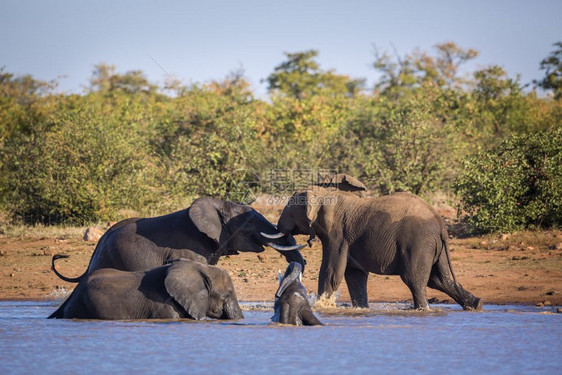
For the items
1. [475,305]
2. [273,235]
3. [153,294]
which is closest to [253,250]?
[273,235]

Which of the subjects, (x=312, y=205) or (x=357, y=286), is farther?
(x=357, y=286)

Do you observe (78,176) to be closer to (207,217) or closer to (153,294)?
(207,217)

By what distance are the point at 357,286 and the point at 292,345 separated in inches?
126

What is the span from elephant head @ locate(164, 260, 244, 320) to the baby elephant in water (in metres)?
0.63

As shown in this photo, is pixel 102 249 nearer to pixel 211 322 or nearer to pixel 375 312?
pixel 211 322

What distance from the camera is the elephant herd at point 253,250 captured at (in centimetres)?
1009

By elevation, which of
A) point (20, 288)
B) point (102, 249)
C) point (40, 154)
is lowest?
point (20, 288)

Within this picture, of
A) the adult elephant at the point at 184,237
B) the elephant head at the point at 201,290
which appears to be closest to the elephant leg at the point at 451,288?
the adult elephant at the point at 184,237

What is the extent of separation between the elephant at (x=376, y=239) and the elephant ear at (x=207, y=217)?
1068 millimetres

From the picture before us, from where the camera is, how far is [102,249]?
11.2 meters

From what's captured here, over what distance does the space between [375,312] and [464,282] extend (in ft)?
9.85

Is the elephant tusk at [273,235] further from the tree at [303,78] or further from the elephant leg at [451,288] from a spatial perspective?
the tree at [303,78]

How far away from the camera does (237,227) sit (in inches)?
447

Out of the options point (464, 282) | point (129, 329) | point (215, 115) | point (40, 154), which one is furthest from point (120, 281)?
point (215, 115)
